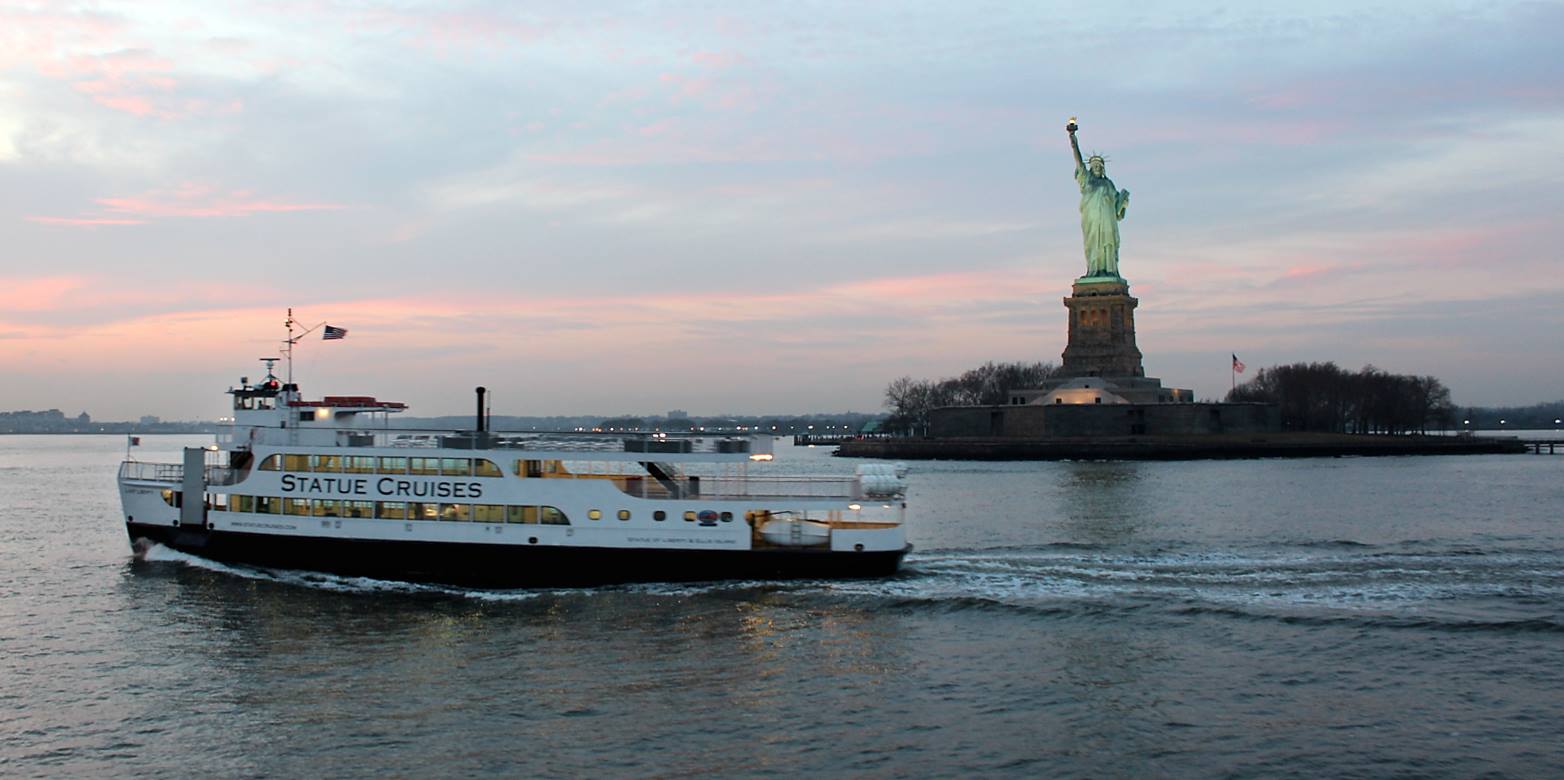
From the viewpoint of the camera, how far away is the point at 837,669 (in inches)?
898

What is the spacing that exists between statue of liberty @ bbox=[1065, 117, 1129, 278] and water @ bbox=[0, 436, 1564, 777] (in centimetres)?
8205

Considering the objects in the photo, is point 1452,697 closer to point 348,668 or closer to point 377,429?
point 348,668

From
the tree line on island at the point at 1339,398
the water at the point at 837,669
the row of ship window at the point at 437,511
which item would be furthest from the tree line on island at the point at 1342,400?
the row of ship window at the point at 437,511

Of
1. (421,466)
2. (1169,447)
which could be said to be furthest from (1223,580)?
(1169,447)

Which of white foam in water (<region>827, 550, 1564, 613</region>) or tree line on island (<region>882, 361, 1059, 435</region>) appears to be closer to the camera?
white foam in water (<region>827, 550, 1564, 613</region>)

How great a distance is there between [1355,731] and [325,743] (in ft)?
51.7

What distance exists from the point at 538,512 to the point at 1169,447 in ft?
276

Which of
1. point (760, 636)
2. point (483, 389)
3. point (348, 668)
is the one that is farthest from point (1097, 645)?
point (483, 389)

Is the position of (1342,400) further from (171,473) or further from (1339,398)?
(171,473)

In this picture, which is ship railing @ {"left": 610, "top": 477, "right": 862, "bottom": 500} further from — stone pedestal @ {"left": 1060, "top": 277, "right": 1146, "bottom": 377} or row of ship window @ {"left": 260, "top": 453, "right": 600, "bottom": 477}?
stone pedestal @ {"left": 1060, "top": 277, "right": 1146, "bottom": 377}

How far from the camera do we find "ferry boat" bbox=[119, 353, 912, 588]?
30859 millimetres

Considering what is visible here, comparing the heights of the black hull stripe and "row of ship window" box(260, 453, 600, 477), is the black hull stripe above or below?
below

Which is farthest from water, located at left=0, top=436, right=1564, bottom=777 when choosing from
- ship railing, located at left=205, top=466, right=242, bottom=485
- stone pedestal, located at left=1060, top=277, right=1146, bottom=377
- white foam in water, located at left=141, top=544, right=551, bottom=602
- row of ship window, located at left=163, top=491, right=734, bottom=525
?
stone pedestal, located at left=1060, top=277, right=1146, bottom=377

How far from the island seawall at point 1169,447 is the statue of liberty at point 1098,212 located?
18.4 metres
